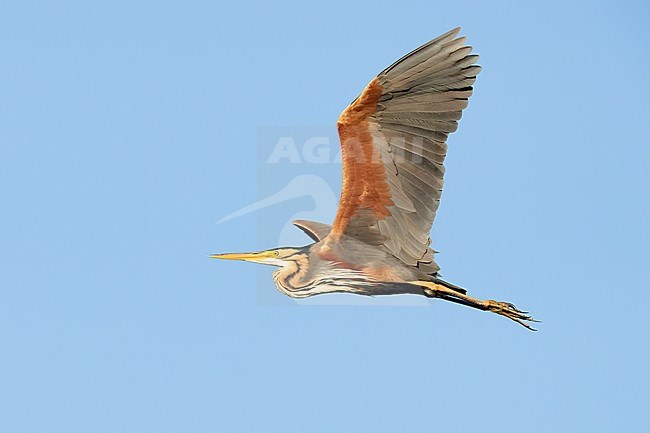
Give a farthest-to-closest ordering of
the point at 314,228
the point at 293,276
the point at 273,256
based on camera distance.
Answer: the point at 314,228 → the point at 273,256 → the point at 293,276

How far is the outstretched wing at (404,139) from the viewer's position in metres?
15.4

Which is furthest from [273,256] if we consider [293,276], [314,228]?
[314,228]

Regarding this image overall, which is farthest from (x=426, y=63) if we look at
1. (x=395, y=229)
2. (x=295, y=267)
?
(x=295, y=267)

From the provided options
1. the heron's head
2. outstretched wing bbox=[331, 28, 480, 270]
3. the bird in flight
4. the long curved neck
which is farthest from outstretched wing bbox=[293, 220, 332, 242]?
outstretched wing bbox=[331, 28, 480, 270]

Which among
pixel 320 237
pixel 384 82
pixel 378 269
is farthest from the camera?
pixel 320 237

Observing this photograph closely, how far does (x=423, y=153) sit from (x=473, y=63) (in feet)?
4.00

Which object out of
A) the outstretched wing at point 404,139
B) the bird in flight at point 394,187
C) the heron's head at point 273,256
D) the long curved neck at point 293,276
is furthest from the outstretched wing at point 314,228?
the outstretched wing at point 404,139

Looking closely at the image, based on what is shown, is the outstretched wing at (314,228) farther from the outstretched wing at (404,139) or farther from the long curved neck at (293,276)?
the outstretched wing at (404,139)

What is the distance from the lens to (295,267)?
1662 centimetres

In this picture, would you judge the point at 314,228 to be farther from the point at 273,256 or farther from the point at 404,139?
the point at 404,139

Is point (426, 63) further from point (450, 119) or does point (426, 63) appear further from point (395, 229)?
point (395, 229)

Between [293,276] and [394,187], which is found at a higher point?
[394,187]

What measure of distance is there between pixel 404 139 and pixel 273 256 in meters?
2.54

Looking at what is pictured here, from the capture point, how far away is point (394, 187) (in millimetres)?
15812
